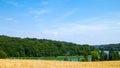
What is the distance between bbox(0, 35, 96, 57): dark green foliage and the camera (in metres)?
77.8

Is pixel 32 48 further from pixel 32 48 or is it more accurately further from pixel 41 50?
pixel 41 50

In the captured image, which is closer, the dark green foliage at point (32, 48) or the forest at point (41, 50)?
the forest at point (41, 50)

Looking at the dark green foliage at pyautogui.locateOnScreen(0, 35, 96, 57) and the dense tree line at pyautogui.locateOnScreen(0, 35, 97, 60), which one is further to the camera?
the dark green foliage at pyautogui.locateOnScreen(0, 35, 96, 57)

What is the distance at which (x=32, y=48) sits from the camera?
9194cm

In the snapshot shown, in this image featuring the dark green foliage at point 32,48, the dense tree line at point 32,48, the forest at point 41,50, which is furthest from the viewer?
the dark green foliage at point 32,48

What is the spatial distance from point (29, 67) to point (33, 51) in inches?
2801

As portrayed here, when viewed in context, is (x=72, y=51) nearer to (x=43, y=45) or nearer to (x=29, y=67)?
(x=43, y=45)

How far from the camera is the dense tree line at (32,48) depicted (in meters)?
76.9

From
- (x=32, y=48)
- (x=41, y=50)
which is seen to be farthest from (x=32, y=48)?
(x=41, y=50)

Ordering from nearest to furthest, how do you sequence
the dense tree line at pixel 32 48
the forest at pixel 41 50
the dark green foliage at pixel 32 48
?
1. the forest at pixel 41 50
2. the dense tree line at pixel 32 48
3. the dark green foliage at pixel 32 48

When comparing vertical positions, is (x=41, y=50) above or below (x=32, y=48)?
below

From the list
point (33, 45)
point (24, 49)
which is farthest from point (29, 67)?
point (33, 45)

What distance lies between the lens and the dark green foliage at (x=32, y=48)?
77850mm

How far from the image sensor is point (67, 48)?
11544cm
